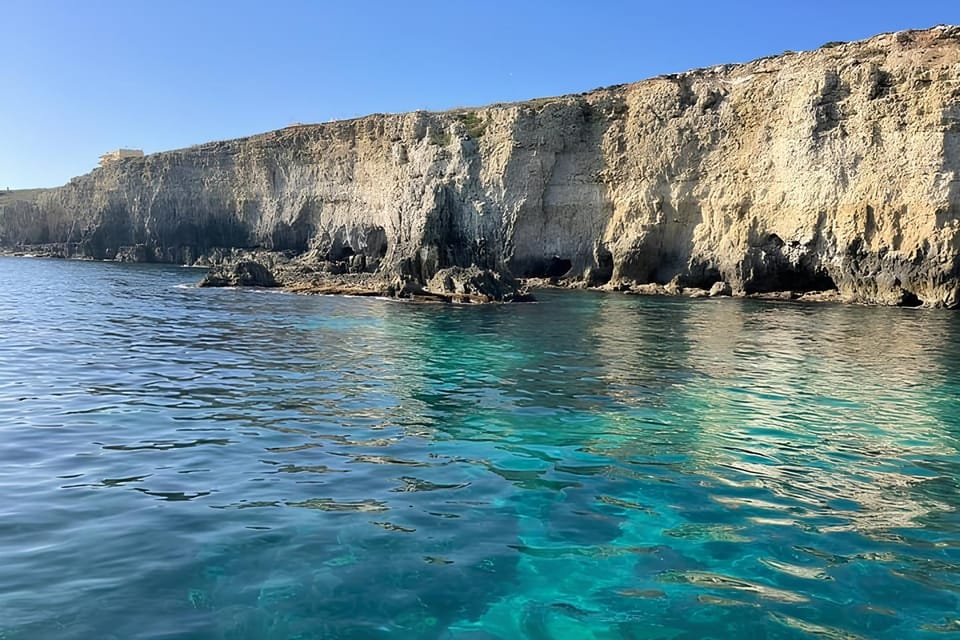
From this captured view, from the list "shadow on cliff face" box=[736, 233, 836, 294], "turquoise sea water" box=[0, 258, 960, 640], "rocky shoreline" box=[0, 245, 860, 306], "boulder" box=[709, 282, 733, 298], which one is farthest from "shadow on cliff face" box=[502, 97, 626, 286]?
"turquoise sea water" box=[0, 258, 960, 640]

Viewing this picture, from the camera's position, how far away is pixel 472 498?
6.66 m

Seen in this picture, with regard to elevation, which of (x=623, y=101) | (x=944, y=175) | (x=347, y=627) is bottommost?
(x=347, y=627)

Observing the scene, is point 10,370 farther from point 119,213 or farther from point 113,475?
point 119,213

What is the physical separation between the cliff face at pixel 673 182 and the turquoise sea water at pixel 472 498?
2153 centimetres

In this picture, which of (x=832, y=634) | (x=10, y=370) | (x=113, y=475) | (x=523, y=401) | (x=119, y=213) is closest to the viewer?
(x=832, y=634)

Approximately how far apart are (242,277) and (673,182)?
25.3 meters

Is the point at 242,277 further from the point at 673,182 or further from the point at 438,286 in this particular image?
the point at 673,182

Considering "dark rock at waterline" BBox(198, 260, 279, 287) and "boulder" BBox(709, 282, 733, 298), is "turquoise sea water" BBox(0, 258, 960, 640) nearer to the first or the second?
"boulder" BBox(709, 282, 733, 298)

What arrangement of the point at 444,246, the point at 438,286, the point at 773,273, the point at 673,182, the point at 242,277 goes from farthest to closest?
1. the point at 673,182
2. the point at 444,246
3. the point at 242,277
4. the point at 773,273
5. the point at 438,286

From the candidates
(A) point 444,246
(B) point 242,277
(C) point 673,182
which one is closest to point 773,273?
(C) point 673,182

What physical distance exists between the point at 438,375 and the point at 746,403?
5.40 meters

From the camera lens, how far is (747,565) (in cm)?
534

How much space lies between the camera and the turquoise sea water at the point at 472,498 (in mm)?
4609

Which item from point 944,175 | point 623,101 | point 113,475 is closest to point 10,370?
point 113,475
